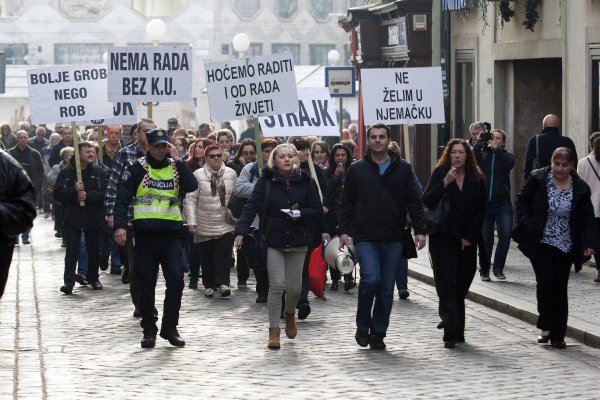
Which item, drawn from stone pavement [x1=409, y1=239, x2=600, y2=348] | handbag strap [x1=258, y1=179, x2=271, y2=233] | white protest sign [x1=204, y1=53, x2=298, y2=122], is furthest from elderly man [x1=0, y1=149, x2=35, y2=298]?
white protest sign [x1=204, y1=53, x2=298, y2=122]

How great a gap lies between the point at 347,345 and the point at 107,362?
1936 millimetres

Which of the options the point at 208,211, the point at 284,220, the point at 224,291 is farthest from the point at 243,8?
the point at 284,220

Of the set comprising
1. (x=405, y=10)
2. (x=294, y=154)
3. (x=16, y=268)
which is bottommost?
(x=16, y=268)

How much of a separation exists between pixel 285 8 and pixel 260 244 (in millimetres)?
63620

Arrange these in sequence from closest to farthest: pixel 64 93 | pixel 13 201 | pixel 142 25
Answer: pixel 13 201, pixel 64 93, pixel 142 25

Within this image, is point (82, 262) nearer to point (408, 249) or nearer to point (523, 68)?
point (408, 249)

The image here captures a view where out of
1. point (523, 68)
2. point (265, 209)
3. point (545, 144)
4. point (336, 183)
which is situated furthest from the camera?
point (523, 68)

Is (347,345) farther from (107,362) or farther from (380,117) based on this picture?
(380,117)

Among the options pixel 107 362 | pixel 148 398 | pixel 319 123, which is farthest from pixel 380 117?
pixel 148 398

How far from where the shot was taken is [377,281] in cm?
1216

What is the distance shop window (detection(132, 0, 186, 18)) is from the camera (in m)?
74.7

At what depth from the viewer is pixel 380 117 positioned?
1880cm

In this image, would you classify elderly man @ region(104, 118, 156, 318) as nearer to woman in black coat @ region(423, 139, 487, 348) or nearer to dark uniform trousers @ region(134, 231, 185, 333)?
dark uniform trousers @ region(134, 231, 185, 333)

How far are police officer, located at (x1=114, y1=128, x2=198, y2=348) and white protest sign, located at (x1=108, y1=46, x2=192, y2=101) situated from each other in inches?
221
